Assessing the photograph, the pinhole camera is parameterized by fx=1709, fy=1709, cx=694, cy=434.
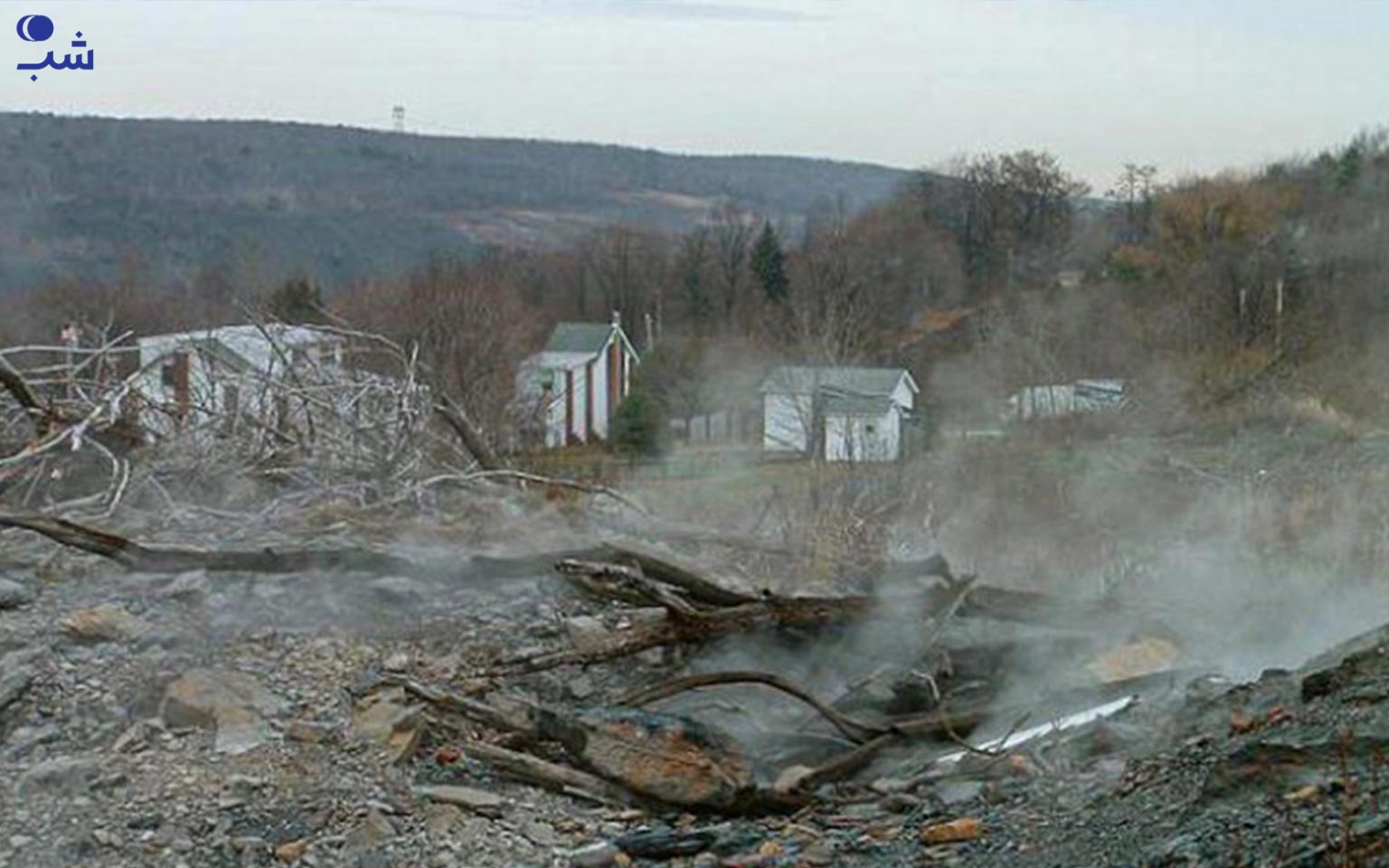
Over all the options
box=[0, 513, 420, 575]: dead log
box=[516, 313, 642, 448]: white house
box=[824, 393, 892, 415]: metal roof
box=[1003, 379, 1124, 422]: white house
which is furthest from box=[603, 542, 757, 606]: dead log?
box=[1003, 379, 1124, 422]: white house

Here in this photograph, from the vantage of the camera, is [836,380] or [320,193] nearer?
[836,380]

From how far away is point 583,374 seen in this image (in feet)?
85.6

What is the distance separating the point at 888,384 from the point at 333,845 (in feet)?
47.4

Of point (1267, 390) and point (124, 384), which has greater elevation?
point (124, 384)

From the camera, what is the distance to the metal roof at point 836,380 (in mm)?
15977

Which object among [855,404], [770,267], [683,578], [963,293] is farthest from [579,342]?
[683,578]

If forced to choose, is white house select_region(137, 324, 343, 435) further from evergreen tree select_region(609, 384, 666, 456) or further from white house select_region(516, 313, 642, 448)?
evergreen tree select_region(609, 384, 666, 456)

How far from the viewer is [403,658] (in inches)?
192

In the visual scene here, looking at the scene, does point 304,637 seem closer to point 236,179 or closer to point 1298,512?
point 1298,512

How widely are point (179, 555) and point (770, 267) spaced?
26731 mm

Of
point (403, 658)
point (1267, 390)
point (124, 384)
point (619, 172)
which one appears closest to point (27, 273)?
point (1267, 390)

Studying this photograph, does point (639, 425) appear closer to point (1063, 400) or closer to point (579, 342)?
point (1063, 400)

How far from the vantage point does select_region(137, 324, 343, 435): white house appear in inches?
265

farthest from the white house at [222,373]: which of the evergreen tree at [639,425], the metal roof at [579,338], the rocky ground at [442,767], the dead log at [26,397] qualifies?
→ the metal roof at [579,338]
